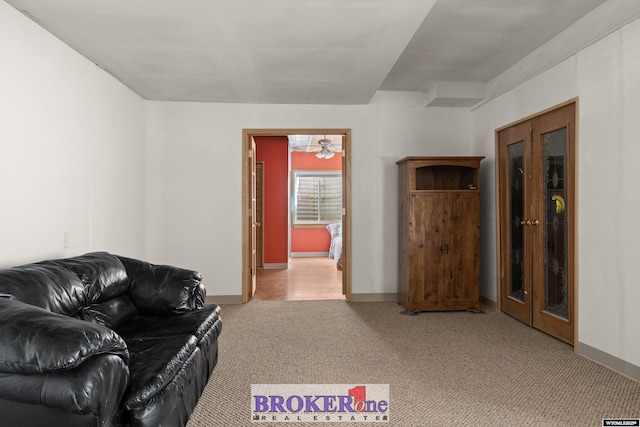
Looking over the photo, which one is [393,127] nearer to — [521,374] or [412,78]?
[412,78]

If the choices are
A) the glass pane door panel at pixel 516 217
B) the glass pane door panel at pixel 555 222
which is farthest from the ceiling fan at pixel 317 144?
the glass pane door panel at pixel 555 222

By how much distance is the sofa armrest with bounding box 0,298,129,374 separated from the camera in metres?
1.37

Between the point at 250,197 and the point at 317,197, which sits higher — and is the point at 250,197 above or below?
below

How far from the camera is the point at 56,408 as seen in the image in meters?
1.43

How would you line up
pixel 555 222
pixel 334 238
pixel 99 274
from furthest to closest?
pixel 334 238
pixel 555 222
pixel 99 274

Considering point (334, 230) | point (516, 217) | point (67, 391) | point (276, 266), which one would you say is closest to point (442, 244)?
point (516, 217)

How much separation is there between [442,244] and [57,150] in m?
3.72

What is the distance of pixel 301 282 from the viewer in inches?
249

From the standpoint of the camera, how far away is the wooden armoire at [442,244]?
14.3 feet

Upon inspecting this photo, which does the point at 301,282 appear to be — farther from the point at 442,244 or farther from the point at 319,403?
the point at 319,403

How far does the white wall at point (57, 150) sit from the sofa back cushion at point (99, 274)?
44 cm

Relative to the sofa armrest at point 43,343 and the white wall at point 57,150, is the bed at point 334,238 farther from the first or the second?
the sofa armrest at point 43,343

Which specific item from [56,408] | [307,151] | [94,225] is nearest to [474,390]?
[56,408]

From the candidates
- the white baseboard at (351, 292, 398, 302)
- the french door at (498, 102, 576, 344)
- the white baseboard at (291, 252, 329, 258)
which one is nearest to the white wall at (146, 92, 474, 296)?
the white baseboard at (351, 292, 398, 302)
